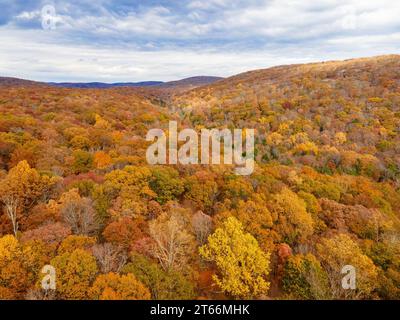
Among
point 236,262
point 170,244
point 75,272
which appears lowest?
point 236,262


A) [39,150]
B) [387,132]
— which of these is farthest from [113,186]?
[387,132]

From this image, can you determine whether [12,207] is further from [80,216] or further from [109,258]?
[109,258]

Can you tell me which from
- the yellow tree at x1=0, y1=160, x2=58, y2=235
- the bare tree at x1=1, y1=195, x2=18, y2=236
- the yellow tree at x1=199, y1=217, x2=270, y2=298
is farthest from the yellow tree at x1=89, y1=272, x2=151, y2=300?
the bare tree at x1=1, y1=195, x2=18, y2=236

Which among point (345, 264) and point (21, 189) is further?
point (21, 189)

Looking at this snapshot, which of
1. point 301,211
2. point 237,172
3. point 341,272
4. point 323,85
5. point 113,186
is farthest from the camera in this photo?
point 323,85

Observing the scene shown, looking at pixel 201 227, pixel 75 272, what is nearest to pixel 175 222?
pixel 201 227

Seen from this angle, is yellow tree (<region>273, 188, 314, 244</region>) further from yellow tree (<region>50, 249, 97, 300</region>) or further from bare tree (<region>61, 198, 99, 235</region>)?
yellow tree (<region>50, 249, 97, 300</region>)

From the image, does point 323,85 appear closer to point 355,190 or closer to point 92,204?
point 355,190
